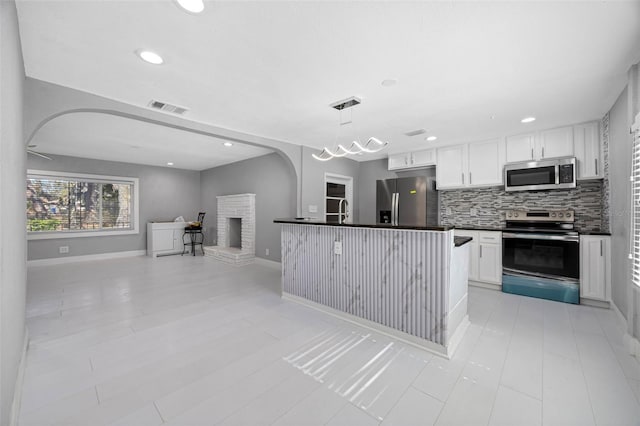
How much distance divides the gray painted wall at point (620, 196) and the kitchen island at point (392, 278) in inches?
58.6

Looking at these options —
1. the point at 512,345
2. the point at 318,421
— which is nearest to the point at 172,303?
the point at 318,421

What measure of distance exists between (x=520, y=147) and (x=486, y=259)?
1816 millimetres

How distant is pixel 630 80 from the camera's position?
90.7 inches

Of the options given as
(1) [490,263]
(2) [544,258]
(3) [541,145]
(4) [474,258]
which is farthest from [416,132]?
(2) [544,258]

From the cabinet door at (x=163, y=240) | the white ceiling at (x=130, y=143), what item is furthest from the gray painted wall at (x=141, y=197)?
the cabinet door at (x=163, y=240)

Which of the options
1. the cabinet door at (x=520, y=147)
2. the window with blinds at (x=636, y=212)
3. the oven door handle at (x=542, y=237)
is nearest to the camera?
the window with blinds at (x=636, y=212)

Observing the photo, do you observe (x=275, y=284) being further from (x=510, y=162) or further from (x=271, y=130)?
(x=510, y=162)

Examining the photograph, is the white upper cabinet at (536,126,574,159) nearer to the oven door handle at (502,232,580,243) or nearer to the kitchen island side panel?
the oven door handle at (502,232,580,243)

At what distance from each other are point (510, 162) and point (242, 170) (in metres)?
5.55

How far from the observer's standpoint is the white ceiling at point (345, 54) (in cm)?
170

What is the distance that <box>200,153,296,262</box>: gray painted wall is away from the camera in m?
5.63

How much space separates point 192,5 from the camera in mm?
1631

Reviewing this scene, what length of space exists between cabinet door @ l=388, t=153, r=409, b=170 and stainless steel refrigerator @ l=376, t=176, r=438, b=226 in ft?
1.86

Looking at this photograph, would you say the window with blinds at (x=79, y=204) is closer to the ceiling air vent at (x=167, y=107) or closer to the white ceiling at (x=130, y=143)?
the white ceiling at (x=130, y=143)
